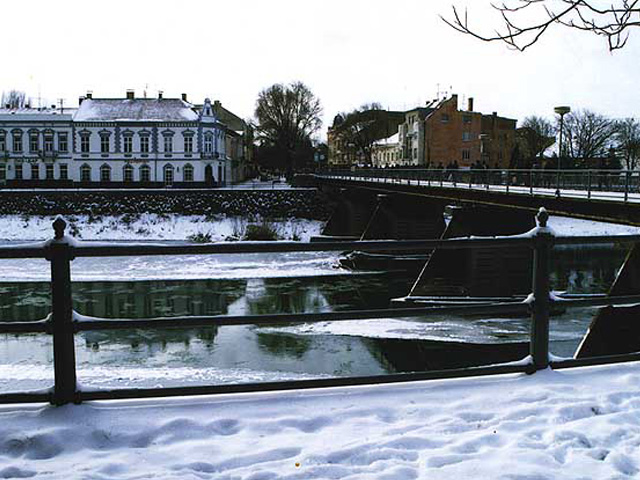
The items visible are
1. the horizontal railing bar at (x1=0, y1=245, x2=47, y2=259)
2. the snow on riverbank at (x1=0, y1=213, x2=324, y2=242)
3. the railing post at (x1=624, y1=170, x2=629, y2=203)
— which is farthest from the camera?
the snow on riverbank at (x1=0, y1=213, x2=324, y2=242)

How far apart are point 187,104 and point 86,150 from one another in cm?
1193

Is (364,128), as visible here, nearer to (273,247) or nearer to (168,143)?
(168,143)

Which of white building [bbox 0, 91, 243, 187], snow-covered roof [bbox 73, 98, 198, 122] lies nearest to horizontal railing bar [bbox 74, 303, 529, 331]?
white building [bbox 0, 91, 243, 187]

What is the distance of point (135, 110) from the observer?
76.0 metres

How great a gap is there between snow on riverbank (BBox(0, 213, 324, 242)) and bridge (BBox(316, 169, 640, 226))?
17.8 metres

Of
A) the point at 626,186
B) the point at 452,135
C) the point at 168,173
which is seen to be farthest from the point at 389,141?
the point at 626,186

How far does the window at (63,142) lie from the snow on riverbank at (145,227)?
1853cm

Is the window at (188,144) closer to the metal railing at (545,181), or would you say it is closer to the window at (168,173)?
the window at (168,173)

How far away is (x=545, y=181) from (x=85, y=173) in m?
60.0

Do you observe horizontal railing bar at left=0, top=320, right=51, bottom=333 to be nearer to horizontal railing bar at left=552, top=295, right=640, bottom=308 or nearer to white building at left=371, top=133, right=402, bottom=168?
horizontal railing bar at left=552, top=295, right=640, bottom=308

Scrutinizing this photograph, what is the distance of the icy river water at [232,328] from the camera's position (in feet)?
52.2

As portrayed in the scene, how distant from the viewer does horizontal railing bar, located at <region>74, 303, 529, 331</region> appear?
449cm

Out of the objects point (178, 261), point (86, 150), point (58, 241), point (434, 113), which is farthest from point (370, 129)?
point (58, 241)

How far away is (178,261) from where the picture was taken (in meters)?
37.9
